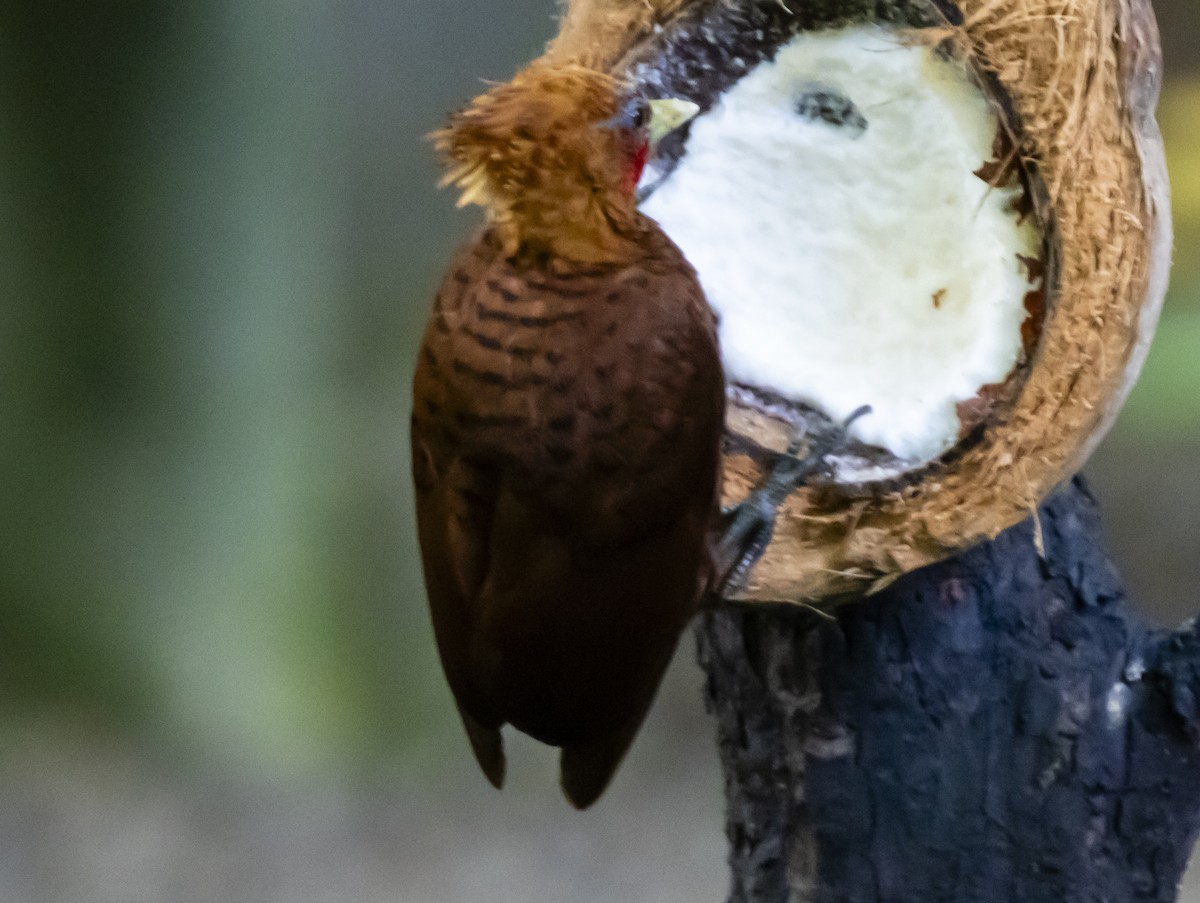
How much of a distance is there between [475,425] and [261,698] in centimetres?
83

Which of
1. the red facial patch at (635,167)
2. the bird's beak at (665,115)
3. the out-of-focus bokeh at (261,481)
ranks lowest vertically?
the out-of-focus bokeh at (261,481)

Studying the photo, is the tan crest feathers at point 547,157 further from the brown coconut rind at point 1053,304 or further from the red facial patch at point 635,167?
the brown coconut rind at point 1053,304

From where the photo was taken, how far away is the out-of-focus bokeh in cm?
110

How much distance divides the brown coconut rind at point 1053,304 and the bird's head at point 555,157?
22 centimetres

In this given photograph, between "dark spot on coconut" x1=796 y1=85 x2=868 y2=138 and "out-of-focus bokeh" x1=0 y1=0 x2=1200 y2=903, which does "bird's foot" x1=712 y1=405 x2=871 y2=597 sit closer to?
"dark spot on coconut" x1=796 y1=85 x2=868 y2=138

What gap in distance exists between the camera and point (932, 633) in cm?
83

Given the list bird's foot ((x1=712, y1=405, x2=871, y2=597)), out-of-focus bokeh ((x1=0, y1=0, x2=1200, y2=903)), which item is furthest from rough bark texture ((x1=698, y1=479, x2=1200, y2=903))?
out-of-focus bokeh ((x1=0, y1=0, x2=1200, y2=903))

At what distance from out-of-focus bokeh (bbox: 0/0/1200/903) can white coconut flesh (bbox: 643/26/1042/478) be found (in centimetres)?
37


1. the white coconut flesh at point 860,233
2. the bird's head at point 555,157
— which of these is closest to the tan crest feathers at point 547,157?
the bird's head at point 555,157

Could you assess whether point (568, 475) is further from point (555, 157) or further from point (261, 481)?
point (261, 481)

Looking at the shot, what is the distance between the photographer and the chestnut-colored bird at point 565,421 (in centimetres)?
64

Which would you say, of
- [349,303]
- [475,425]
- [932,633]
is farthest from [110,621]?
[932,633]

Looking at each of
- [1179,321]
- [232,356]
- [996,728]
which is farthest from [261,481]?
[1179,321]

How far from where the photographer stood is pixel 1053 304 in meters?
0.68
